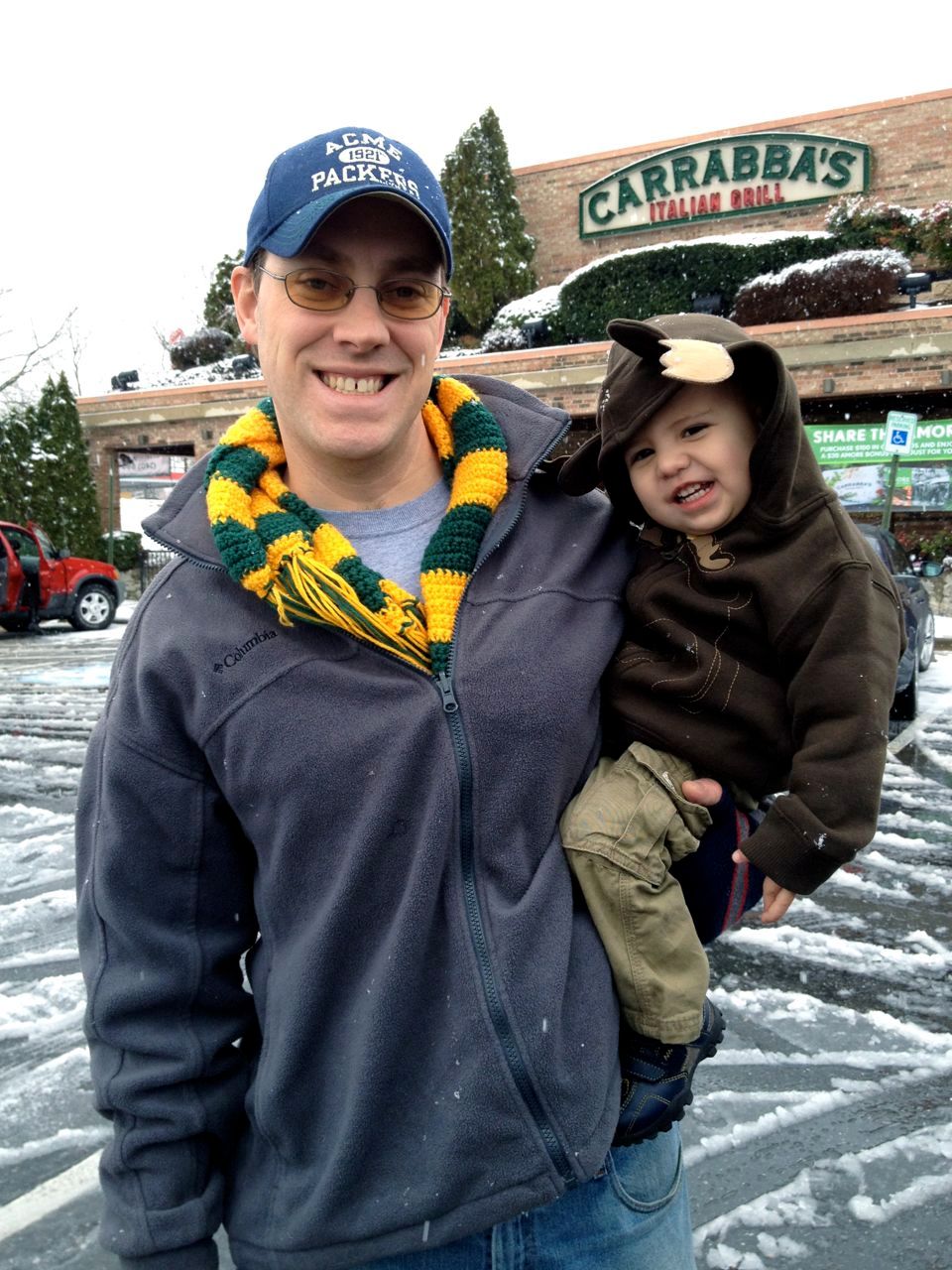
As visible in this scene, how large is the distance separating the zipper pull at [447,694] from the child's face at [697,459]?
0.58 metres

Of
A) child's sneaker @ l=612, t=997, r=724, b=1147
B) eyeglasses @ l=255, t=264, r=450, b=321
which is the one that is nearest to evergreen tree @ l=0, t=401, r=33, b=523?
eyeglasses @ l=255, t=264, r=450, b=321

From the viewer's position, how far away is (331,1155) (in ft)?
4.65

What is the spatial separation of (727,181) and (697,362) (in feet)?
86.9

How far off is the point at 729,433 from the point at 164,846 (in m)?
1.20

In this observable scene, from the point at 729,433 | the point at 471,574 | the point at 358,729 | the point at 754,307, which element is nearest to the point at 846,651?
the point at 729,433

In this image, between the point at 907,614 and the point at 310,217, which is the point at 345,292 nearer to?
the point at 310,217

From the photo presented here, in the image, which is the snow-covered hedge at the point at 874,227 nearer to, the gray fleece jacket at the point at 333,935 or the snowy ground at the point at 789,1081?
the snowy ground at the point at 789,1081

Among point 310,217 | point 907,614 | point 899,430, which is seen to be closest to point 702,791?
point 310,217

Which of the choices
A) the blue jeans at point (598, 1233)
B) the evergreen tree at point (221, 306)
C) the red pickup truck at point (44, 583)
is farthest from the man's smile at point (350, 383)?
the evergreen tree at point (221, 306)

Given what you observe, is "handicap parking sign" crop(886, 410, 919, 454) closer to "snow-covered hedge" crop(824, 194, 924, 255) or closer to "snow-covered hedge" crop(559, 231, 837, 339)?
"snow-covered hedge" crop(559, 231, 837, 339)

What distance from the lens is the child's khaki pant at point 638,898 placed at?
5.03 ft

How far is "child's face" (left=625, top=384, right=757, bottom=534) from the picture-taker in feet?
5.97

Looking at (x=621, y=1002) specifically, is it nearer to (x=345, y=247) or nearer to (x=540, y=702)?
(x=540, y=702)

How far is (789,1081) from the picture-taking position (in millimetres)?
3395
